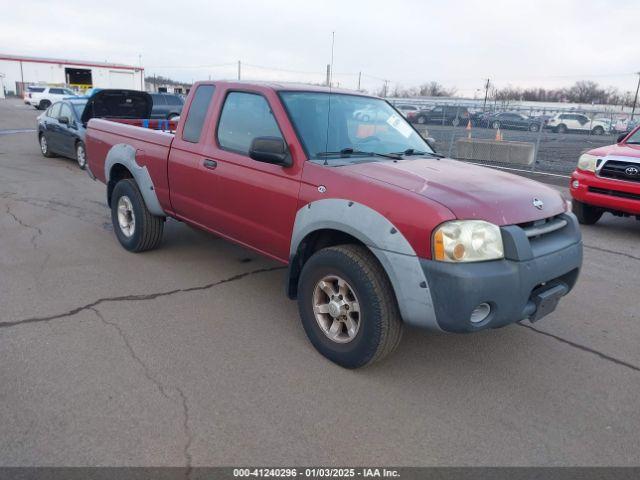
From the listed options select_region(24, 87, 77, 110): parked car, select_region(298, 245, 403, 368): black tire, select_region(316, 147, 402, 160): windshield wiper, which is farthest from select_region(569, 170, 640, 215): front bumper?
select_region(24, 87, 77, 110): parked car

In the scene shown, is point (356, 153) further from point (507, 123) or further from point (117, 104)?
point (507, 123)

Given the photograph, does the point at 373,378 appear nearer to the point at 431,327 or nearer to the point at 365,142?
the point at 431,327

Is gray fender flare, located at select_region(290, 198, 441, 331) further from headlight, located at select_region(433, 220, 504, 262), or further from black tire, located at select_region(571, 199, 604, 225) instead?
black tire, located at select_region(571, 199, 604, 225)

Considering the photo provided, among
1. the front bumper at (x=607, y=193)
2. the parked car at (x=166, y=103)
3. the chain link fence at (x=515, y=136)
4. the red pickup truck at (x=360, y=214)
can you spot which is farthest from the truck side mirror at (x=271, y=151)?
the parked car at (x=166, y=103)

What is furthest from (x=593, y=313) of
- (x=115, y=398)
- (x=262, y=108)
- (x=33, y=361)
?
(x=33, y=361)

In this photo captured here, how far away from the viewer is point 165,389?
3160 millimetres

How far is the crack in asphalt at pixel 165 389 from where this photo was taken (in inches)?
102

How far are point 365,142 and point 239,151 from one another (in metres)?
1.05

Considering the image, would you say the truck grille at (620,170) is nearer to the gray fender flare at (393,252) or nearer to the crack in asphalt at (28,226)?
the gray fender flare at (393,252)

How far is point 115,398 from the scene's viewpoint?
304 centimetres

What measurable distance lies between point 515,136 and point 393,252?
20.8 m

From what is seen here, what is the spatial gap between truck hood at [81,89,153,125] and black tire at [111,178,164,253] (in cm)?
216

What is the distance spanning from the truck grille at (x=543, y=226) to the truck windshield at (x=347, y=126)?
1.31 m

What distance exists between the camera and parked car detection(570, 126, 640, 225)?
7016 mm
